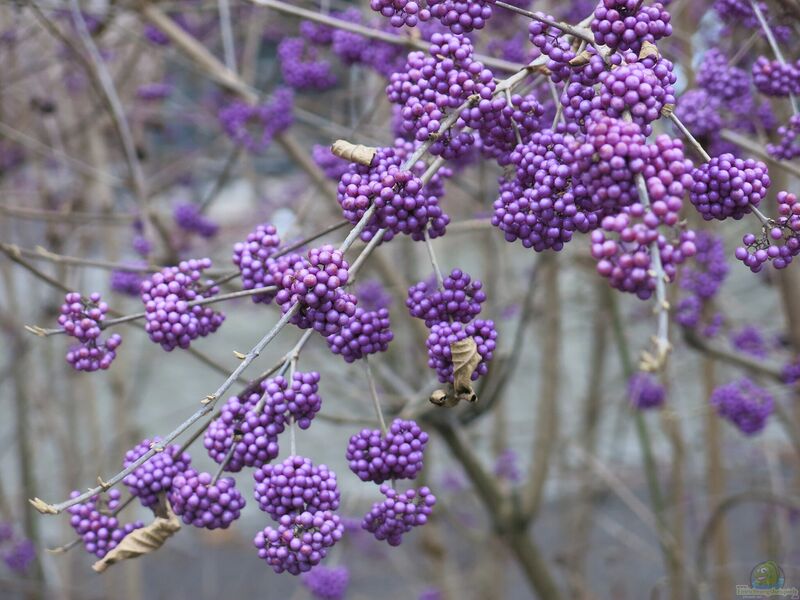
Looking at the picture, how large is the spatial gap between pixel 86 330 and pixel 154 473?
0.27 meters

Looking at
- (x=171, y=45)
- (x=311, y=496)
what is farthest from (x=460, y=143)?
(x=171, y=45)

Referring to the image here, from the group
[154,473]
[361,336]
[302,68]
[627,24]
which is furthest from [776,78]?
[302,68]

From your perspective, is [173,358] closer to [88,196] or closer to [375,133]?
[88,196]

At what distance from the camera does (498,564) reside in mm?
4355

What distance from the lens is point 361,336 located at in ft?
4.05

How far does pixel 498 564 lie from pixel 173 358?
4.61 m

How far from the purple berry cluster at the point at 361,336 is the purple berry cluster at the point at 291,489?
17 centimetres

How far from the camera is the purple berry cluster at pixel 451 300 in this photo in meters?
1.26

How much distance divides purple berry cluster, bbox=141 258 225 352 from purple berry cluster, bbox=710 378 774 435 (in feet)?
5.65

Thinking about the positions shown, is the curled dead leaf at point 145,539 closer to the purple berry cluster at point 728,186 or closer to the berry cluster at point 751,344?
the purple berry cluster at point 728,186

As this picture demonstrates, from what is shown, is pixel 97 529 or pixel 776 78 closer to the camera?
pixel 97 529

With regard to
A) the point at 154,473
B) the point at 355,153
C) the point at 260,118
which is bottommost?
the point at 154,473

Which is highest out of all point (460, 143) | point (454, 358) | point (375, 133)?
point (375, 133)

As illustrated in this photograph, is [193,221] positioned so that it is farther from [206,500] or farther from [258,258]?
[206,500]
